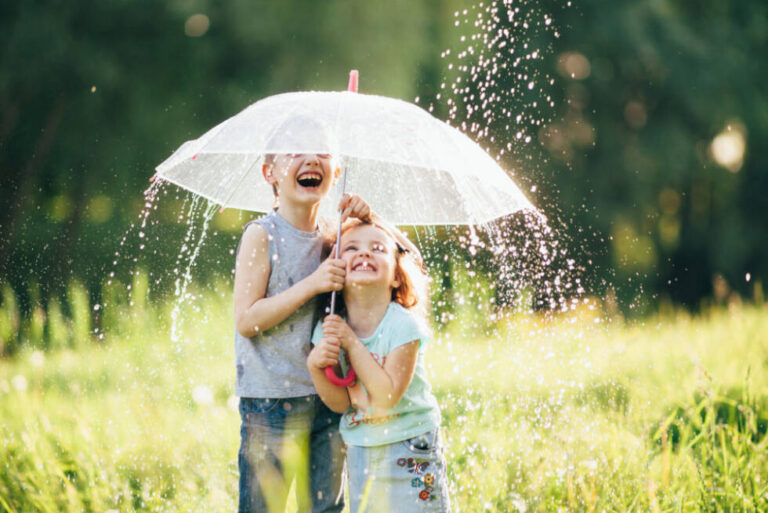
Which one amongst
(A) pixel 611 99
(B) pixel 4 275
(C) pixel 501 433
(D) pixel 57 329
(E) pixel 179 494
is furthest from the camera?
(A) pixel 611 99

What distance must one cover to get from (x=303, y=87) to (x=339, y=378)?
6883 millimetres

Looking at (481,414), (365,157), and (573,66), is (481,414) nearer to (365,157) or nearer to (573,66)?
(365,157)

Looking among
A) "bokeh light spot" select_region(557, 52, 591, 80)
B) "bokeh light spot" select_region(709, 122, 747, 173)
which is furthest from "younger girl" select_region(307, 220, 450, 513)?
"bokeh light spot" select_region(709, 122, 747, 173)

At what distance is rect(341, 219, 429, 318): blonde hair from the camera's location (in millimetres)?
2783

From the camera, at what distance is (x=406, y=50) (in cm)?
911

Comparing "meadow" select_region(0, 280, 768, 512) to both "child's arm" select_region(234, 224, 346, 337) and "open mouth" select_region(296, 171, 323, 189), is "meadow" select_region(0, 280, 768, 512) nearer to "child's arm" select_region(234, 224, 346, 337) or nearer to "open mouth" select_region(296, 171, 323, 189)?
"child's arm" select_region(234, 224, 346, 337)

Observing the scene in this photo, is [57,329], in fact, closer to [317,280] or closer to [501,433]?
[501,433]

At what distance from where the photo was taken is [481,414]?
4.64 m

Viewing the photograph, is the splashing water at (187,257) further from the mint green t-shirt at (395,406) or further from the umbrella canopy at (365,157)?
the mint green t-shirt at (395,406)

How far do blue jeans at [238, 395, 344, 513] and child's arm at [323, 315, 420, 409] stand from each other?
27 centimetres

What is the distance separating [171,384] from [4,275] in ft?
14.6

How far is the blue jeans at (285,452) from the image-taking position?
270 centimetres

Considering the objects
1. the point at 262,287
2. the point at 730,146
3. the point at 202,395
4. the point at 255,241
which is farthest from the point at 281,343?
the point at 730,146

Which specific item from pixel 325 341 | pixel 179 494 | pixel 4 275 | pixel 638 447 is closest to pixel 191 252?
pixel 4 275
